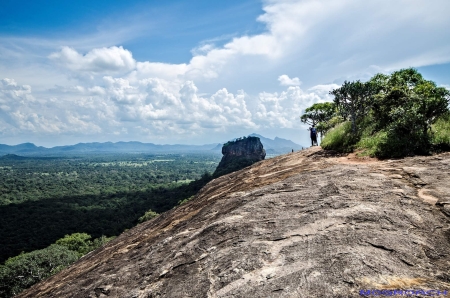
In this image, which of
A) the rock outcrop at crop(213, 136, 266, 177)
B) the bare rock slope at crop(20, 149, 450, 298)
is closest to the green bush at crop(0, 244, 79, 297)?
the bare rock slope at crop(20, 149, 450, 298)

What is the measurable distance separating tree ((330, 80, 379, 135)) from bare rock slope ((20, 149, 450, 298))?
20.5 ft

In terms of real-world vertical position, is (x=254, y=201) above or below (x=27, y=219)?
above

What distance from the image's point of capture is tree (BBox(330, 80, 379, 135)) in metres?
13.3

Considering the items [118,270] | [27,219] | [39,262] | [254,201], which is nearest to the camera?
[118,270]

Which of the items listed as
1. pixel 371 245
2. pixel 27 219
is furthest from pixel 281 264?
pixel 27 219

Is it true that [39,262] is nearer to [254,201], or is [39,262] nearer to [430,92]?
[254,201]

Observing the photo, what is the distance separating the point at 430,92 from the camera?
38.7 feet

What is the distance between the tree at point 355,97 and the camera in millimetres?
13312

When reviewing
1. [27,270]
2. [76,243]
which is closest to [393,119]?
[27,270]

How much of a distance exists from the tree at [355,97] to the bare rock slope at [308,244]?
625 cm

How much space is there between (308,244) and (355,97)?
36.3 feet

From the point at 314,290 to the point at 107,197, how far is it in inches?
Result: 4685

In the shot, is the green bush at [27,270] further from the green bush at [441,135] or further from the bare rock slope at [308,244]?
the green bush at [441,135]

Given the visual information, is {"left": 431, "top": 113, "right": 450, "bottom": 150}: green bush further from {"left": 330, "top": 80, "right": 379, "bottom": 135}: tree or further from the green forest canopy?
{"left": 330, "top": 80, "right": 379, "bottom": 135}: tree
